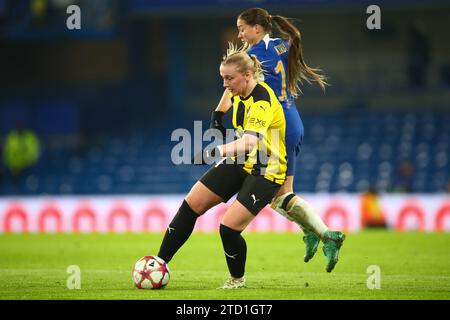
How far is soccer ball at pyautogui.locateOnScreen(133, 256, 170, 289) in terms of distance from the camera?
9656mm

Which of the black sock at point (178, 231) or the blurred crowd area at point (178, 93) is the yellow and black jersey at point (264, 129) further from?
the blurred crowd area at point (178, 93)

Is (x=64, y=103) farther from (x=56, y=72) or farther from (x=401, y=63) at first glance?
(x=401, y=63)

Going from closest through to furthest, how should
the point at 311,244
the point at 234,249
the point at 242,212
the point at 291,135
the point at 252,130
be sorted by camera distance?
the point at 252,130
the point at 242,212
the point at 234,249
the point at 291,135
the point at 311,244

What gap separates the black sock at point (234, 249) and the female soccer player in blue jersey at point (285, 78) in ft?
2.36

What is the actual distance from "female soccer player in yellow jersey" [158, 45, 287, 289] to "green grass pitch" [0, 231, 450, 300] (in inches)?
19.6

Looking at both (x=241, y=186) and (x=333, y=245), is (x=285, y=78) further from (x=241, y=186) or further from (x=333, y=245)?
(x=333, y=245)

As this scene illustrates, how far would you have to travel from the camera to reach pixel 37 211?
21.3 m

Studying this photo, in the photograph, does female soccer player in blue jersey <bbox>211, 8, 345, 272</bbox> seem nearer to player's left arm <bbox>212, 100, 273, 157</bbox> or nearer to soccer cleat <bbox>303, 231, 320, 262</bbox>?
soccer cleat <bbox>303, 231, 320, 262</bbox>

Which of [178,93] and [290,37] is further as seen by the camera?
[178,93]

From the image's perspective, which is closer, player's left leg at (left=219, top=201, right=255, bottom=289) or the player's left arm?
the player's left arm

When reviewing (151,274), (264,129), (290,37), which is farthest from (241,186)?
(290,37)

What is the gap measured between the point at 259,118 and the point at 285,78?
1.01 m

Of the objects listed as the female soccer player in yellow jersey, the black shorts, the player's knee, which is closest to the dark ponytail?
the female soccer player in yellow jersey

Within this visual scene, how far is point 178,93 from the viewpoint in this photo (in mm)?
27984
